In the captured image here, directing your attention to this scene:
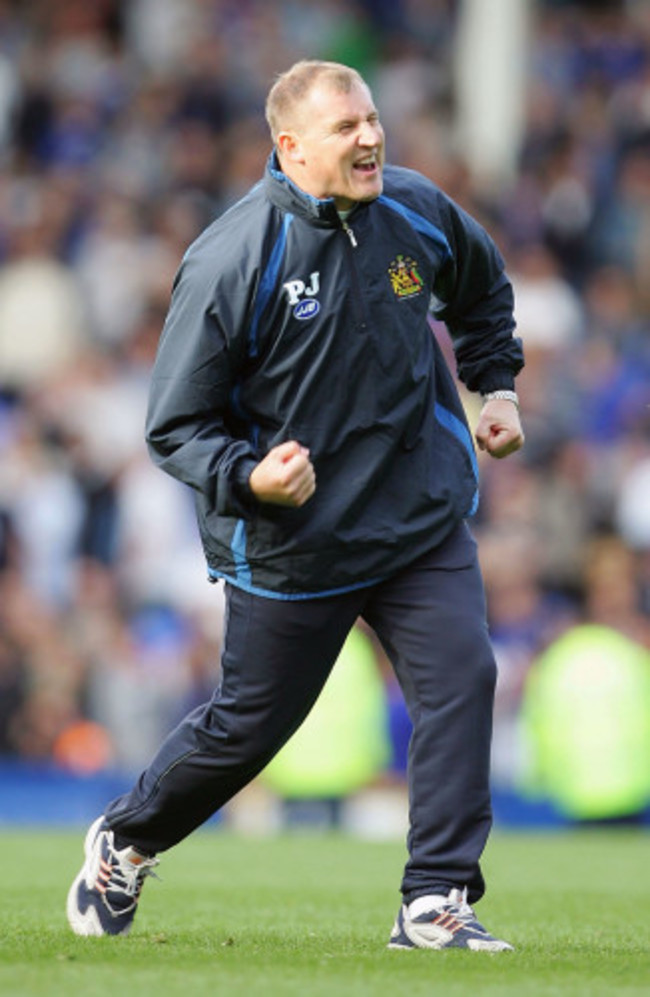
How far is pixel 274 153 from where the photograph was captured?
18.4ft

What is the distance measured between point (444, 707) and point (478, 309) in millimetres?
1138

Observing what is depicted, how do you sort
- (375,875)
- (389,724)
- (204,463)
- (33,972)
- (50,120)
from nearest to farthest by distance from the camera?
(33,972)
(204,463)
(375,875)
(389,724)
(50,120)

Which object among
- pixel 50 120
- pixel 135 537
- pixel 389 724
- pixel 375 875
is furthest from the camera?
pixel 50 120

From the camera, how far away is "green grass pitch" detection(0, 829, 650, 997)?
4.80 meters

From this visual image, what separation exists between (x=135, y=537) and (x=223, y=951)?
857 cm

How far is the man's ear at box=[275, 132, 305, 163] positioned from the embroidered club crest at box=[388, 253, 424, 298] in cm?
35

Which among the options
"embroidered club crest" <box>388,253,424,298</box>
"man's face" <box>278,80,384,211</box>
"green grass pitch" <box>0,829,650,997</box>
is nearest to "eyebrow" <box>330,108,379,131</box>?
"man's face" <box>278,80,384,211</box>

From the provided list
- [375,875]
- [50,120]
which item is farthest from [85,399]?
[375,875]

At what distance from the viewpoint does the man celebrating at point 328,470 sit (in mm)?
5496

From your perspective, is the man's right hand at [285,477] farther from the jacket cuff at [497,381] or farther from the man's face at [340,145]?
the jacket cuff at [497,381]

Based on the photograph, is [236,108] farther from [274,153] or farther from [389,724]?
[274,153]

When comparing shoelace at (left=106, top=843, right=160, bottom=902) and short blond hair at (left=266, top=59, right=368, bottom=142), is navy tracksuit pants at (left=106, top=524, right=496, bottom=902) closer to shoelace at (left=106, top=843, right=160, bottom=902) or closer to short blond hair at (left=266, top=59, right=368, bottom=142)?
shoelace at (left=106, top=843, right=160, bottom=902)

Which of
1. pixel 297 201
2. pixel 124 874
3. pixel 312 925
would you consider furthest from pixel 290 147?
pixel 312 925

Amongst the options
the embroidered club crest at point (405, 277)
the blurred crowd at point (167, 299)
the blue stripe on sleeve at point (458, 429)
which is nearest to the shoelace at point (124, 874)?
the blue stripe on sleeve at point (458, 429)
